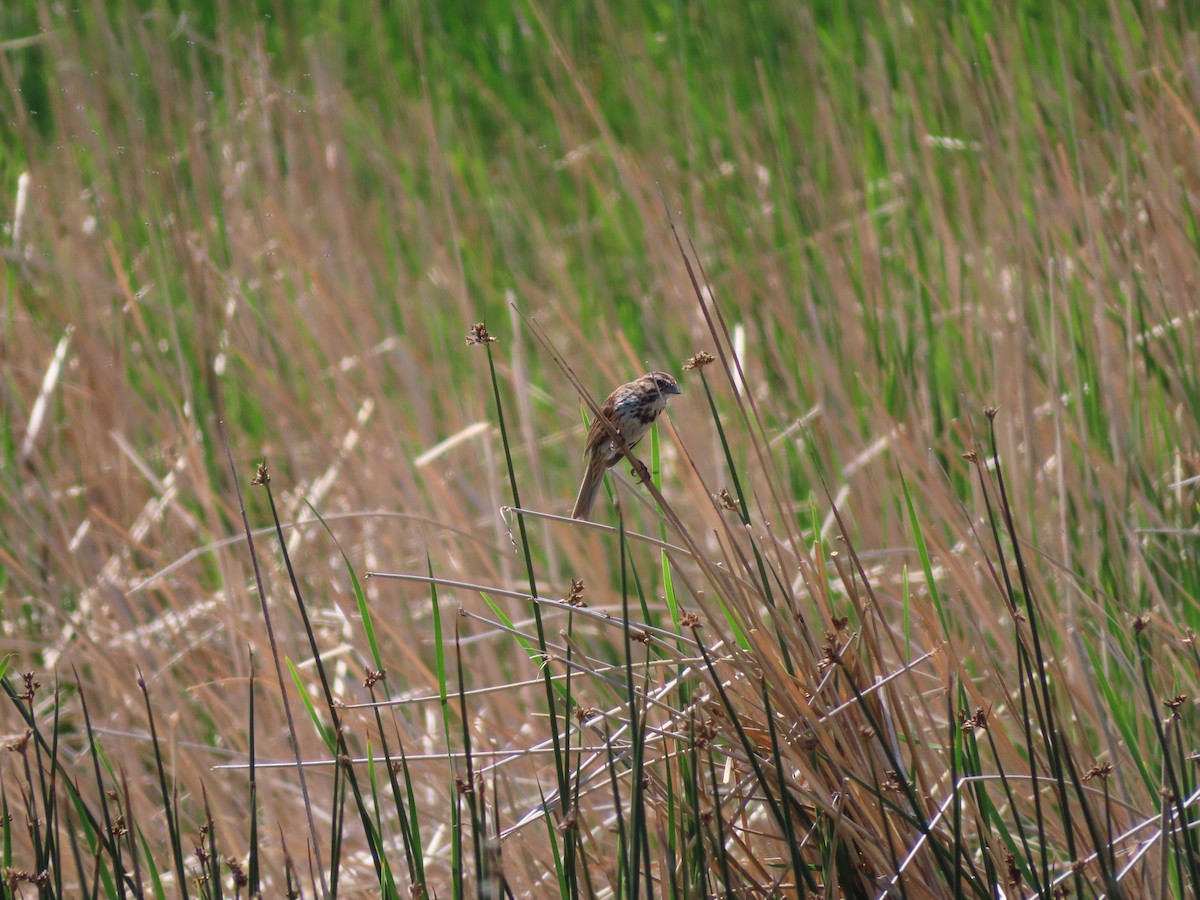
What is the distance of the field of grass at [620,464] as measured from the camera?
6.11ft

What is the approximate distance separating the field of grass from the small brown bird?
3.7 inches

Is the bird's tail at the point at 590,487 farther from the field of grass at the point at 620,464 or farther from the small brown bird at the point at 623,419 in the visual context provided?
the field of grass at the point at 620,464

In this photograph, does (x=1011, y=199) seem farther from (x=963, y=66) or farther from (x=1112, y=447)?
(x=1112, y=447)

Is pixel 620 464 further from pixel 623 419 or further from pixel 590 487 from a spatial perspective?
pixel 590 487

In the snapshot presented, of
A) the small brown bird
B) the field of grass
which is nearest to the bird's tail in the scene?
the small brown bird

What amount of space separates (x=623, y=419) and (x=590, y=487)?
0.44 m

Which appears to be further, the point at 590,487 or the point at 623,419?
the point at 623,419

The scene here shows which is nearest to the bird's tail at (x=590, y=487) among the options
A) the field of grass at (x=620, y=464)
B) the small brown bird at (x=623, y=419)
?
the small brown bird at (x=623, y=419)

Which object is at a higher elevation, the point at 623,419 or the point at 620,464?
the point at 623,419

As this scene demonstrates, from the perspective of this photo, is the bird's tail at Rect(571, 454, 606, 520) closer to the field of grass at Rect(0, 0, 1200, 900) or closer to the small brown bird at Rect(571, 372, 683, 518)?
the small brown bird at Rect(571, 372, 683, 518)

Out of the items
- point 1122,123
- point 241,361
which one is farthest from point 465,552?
point 1122,123

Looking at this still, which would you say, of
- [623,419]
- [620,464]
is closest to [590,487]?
[623,419]

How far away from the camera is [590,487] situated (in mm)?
2320

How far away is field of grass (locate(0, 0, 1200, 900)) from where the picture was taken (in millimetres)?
1863
